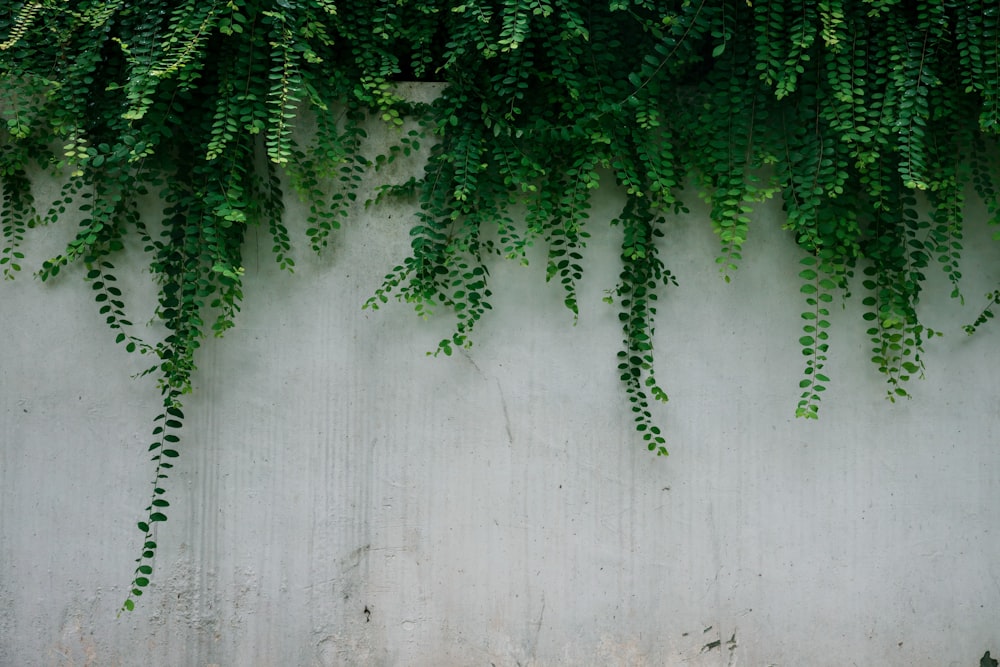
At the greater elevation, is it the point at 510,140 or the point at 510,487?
the point at 510,140

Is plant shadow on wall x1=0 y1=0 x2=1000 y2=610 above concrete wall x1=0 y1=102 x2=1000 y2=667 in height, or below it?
above

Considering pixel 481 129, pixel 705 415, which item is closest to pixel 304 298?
pixel 481 129

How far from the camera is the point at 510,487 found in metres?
3.24

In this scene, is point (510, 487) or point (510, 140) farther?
point (510, 487)

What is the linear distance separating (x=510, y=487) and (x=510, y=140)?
4.65ft

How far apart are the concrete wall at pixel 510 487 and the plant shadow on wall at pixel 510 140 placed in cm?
13

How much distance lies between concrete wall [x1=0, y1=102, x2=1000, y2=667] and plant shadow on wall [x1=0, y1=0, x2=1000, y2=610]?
5.2 inches

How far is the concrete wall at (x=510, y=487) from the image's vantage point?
3.23m

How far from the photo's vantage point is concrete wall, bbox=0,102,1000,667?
3.23m

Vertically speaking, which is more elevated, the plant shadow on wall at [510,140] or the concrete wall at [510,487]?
→ the plant shadow on wall at [510,140]

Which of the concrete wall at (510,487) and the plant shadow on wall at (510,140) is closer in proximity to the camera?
the plant shadow on wall at (510,140)

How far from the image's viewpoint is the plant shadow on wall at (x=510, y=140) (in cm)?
291

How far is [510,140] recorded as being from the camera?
3.09m

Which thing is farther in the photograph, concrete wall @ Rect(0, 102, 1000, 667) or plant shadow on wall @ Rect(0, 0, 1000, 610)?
concrete wall @ Rect(0, 102, 1000, 667)
